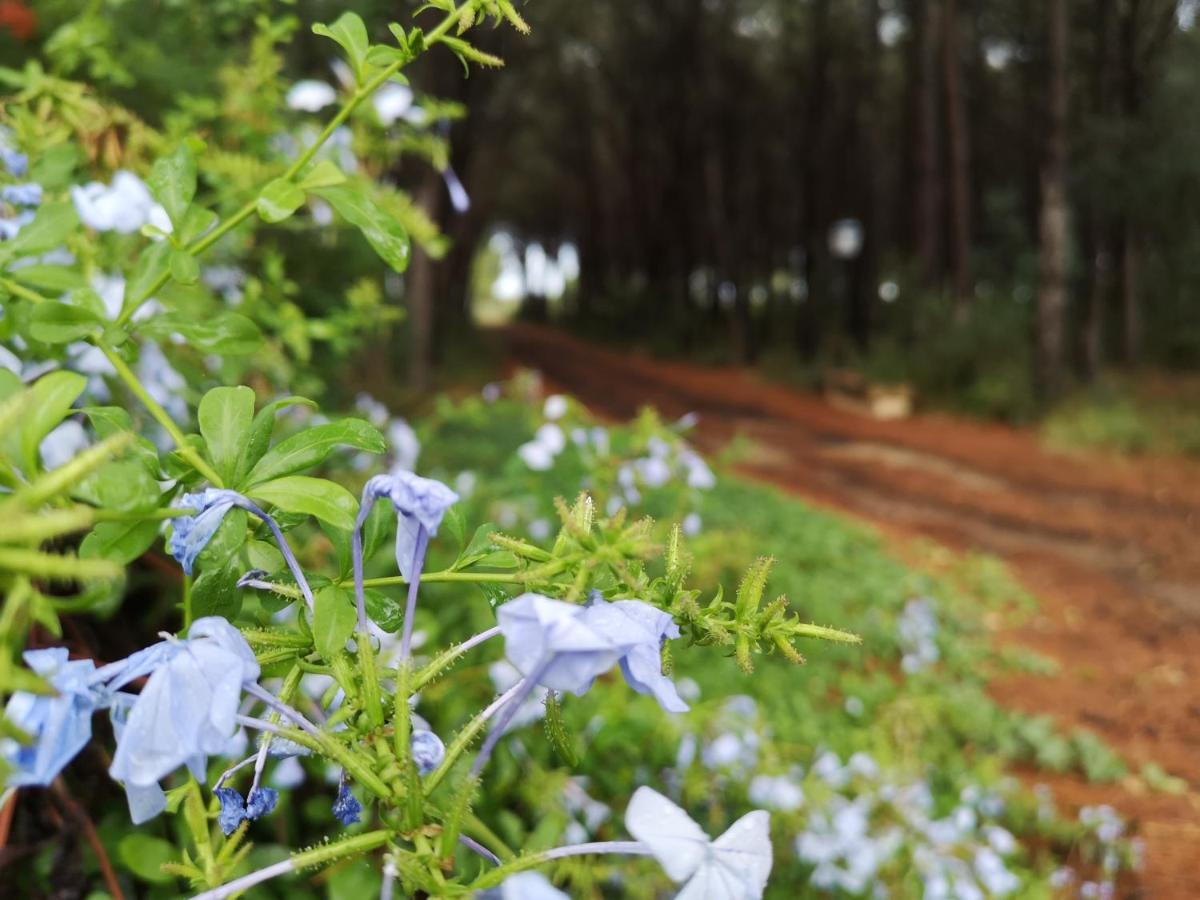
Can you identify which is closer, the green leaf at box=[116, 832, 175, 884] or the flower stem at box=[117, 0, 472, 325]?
the flower stem at box=[117, 0, 472, 325]

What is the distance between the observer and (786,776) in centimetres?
246

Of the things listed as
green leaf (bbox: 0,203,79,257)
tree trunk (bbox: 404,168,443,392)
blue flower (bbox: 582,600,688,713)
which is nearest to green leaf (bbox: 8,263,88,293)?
green leaf (bbox: 0,203,79,257)

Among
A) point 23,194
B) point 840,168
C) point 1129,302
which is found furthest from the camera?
point 840,168

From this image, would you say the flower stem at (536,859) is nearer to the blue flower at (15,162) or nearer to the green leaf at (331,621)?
the green leaf at (331,621)

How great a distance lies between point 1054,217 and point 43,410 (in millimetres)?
11390

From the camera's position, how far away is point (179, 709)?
1.61ft

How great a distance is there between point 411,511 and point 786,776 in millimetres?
2110

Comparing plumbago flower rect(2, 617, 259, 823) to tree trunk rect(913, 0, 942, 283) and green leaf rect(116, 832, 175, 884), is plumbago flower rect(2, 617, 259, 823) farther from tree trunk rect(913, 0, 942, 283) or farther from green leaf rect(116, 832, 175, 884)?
tree trunk rect(913, 0, 942, 283)

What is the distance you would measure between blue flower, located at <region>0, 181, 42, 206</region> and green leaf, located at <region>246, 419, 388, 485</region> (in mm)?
562

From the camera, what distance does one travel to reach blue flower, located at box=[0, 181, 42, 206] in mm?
1041

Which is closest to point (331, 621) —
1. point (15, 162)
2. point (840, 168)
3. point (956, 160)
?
point (15, 162)

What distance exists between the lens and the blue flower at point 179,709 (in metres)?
0.48

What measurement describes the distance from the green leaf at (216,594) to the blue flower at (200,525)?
12 mm

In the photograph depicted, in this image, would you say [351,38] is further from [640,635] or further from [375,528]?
[640,635]
